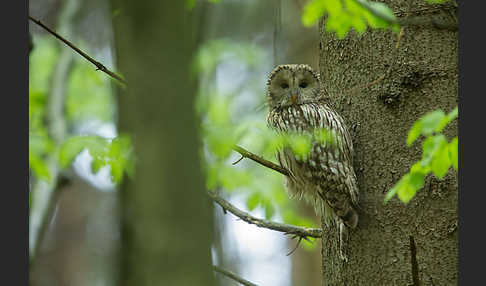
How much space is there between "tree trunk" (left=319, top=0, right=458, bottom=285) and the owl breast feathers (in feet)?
0.40

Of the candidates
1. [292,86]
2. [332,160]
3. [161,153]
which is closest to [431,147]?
[161,153]

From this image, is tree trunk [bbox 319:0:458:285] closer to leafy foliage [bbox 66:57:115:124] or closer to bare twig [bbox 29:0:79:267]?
bare twig [bbox 29:0:79:267]

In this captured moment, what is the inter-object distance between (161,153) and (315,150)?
2519mm

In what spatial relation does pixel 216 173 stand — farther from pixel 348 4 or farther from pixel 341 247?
pixel 348 4

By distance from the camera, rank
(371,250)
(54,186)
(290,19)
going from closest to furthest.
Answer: (371,250)
(54,186)
(290,19)

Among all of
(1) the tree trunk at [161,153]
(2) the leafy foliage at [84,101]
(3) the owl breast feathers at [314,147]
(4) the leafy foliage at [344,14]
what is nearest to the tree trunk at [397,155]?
(3) the owl breast feathers at [314,147]

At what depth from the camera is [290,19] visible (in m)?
9.19

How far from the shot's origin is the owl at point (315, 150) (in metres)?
3.92

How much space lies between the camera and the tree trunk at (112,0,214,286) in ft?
6.25

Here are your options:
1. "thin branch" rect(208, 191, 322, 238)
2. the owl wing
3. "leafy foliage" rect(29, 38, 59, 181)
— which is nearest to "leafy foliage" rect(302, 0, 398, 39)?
the owl wing

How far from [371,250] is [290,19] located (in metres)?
6.09

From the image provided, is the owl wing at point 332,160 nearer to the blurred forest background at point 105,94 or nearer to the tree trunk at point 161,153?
the blurred forest background at point 105,94

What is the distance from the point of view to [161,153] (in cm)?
202

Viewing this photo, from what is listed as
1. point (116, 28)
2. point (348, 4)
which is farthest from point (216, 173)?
point (116, 28)
